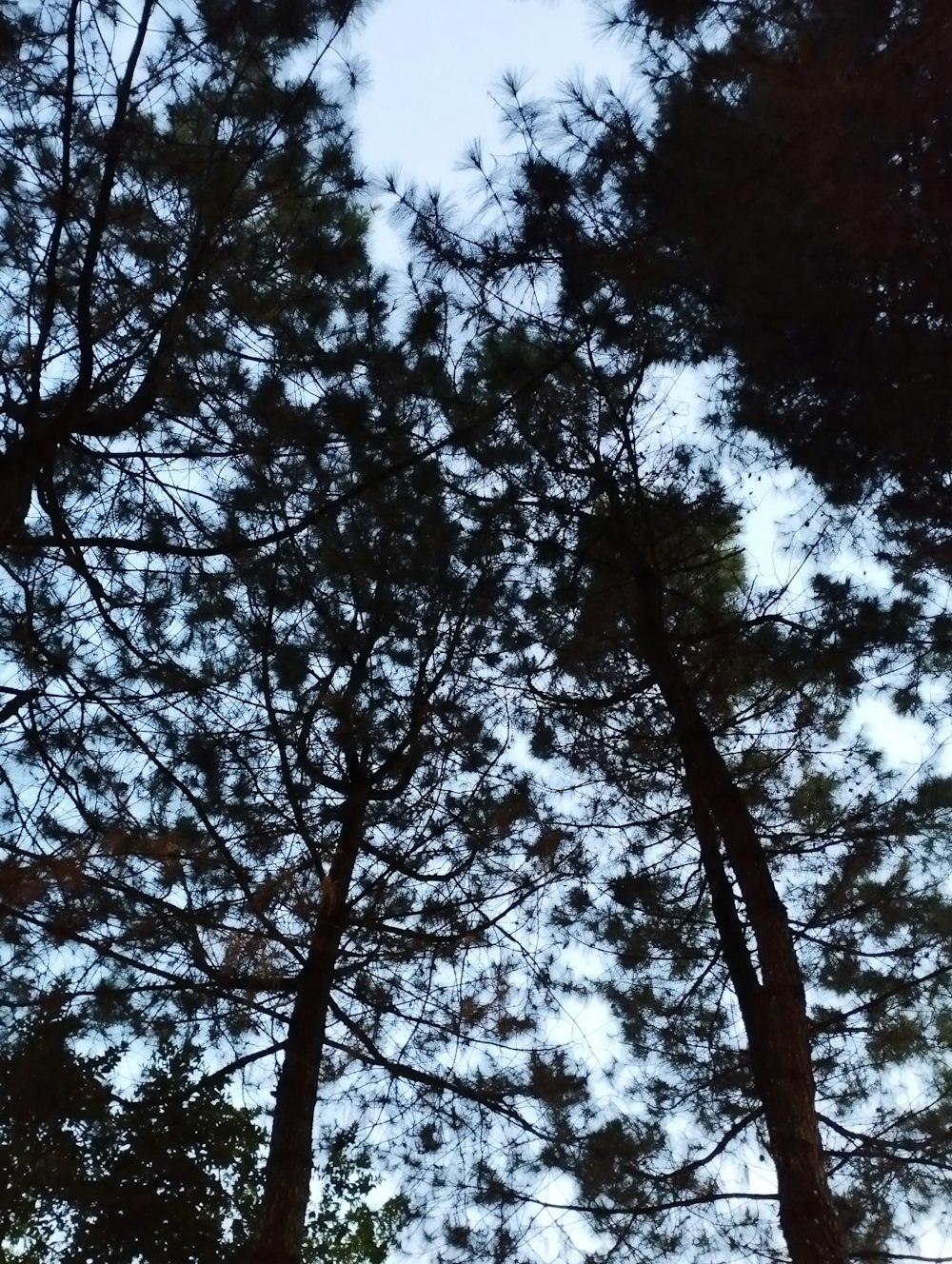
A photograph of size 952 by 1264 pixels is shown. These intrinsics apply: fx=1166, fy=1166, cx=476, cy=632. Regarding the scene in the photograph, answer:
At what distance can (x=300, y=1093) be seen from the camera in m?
5.39

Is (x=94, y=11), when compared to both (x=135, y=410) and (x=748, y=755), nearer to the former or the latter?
(x=135, y=410)

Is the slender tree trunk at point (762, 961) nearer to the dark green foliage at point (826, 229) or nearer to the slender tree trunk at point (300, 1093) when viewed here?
the dark green foliage at point (826, 229)

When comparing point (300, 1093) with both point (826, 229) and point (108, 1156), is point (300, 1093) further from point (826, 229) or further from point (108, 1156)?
point (826, 229)

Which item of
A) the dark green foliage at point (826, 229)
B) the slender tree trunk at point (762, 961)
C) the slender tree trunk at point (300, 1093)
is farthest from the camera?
the slender tree trunk at point (300, 1093)

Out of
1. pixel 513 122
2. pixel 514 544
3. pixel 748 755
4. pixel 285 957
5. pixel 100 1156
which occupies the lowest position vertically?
pixel 100 1156

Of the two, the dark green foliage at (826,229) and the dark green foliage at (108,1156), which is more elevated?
the dark green foliage at (826,229)

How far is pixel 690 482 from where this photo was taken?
6.30 meters

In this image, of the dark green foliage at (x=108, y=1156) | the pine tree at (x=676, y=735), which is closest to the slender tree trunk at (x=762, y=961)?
the pine tree at (x=676, y=735)

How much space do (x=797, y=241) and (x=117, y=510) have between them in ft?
10.3

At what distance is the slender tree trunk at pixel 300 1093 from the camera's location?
4949mm

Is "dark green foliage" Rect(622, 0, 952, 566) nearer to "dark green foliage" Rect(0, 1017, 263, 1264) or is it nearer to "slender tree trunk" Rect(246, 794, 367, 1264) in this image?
"slender tree trunk" Rect(246, 794, 367, 1264)

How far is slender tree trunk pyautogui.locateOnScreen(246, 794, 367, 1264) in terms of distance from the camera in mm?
4949

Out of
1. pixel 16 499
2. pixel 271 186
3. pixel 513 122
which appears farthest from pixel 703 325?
pixel 16 499

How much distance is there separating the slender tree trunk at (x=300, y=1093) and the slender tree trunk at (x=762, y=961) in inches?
70.7
